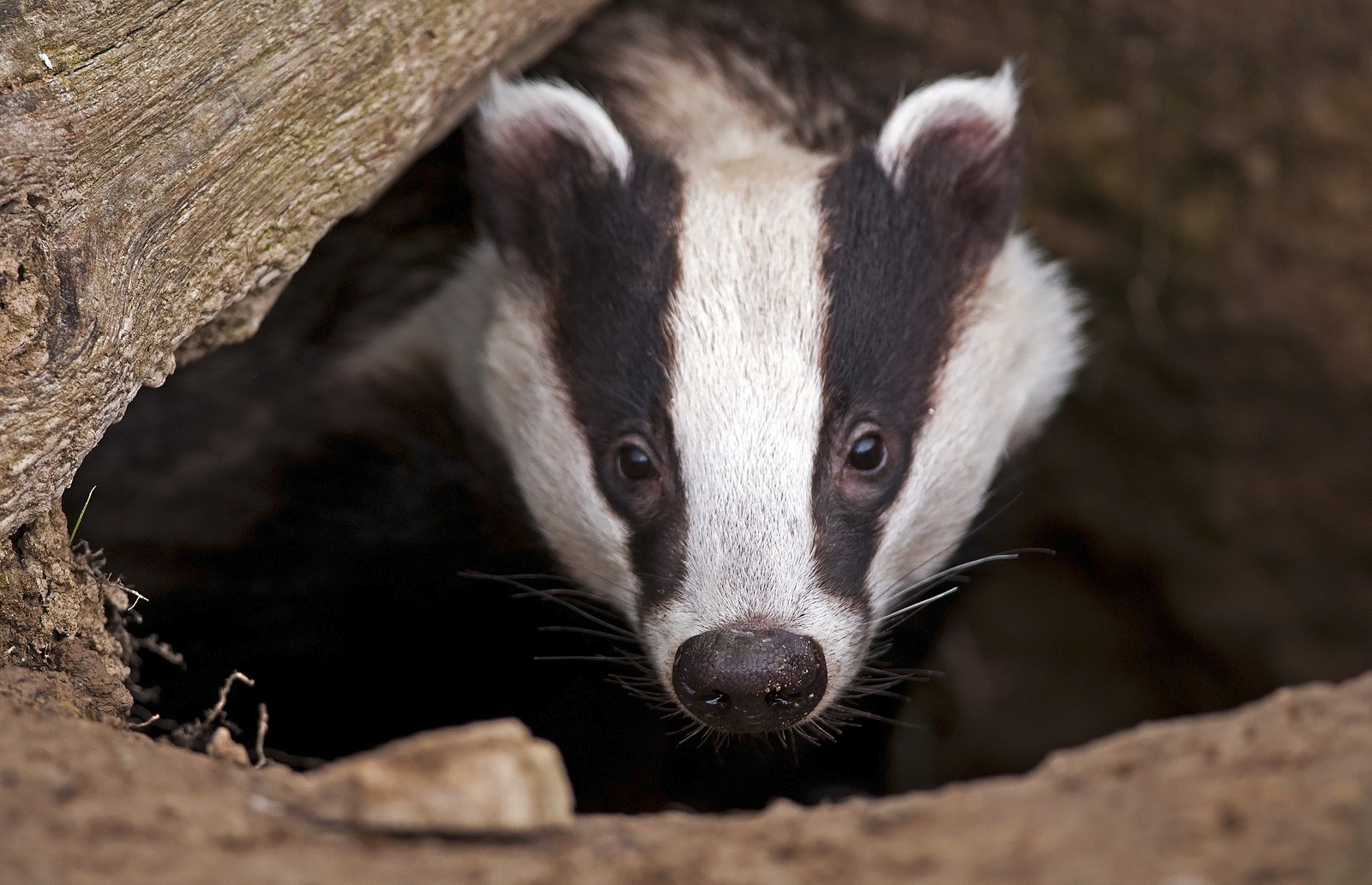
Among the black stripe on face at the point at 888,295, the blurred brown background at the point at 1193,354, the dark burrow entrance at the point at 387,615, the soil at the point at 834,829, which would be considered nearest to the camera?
the soil at the point at 834,829

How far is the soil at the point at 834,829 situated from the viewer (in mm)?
1231

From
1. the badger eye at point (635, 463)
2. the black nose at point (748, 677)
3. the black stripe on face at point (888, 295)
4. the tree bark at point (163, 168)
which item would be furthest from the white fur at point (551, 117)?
the black nose at point (748, 677)

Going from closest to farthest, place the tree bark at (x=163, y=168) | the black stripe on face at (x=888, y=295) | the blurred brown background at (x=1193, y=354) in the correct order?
the tree bark at (x=163, y=168)
the black stripe on face at (x=888, y=295)
the blurred brown background at (x=1193, y=354)

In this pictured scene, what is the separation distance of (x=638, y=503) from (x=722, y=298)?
36 cm

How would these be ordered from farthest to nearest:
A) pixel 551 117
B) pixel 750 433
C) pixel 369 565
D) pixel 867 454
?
1. pixel 369 565
2. pixel 551 117
3. pixel 867 454
4. pixel 750 433

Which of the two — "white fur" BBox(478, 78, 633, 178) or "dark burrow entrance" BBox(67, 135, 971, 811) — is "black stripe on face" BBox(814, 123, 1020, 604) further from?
"dark burrow entrance" BBox(67, 135, 971, 811)

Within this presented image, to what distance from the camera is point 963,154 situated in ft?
8.28

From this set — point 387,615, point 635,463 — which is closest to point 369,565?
point 387,615

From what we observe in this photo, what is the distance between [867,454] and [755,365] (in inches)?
9.8

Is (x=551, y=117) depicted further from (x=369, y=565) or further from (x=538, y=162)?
(x=369, y=565)

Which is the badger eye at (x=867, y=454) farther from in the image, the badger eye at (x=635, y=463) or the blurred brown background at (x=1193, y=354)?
the blurred brown background at (x=1193, y=354)

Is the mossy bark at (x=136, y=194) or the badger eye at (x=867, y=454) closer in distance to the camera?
the mossy bark at (x=136, y=194)

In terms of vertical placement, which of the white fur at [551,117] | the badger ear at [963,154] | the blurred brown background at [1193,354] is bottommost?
the blurred brown background at [1193,354]

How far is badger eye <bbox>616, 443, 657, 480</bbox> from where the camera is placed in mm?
2256
